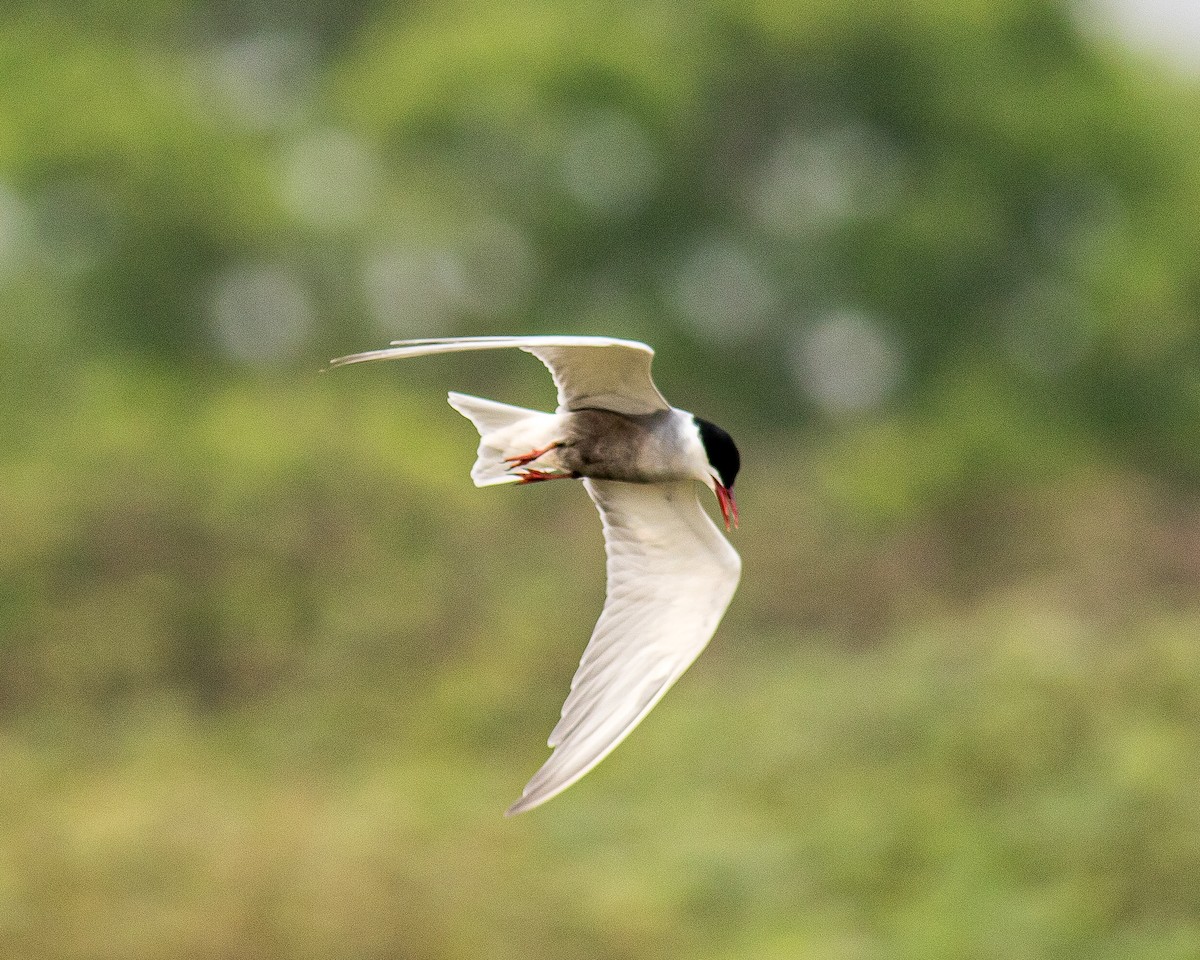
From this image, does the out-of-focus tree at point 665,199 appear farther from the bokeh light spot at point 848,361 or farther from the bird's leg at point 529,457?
the bird's leg at point 529,457

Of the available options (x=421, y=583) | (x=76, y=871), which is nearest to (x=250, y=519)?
(x=421, y=583)

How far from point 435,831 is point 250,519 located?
488 centimetres

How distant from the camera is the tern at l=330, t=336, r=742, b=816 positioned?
4941mm

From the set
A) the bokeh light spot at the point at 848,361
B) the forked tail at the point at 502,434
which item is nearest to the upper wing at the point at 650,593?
the forked tail at the point at 502,434

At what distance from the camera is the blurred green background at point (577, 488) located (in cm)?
795

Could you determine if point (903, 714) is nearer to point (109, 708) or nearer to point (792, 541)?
point (109, 708)

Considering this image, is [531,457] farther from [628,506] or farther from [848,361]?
[848,361]

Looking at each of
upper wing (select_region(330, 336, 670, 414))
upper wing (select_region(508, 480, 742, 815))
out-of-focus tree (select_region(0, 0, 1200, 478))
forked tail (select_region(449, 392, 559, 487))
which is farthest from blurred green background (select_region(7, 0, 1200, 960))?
upper wing (select_region(330, 336, 670, 414))

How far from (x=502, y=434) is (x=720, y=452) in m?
0.61

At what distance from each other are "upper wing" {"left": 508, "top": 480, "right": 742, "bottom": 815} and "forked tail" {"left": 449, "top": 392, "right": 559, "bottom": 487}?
295 millimetres

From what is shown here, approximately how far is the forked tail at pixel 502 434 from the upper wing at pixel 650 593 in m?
0.29

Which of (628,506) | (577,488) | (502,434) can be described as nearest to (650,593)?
(628,506)

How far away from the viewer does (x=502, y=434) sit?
5312mm

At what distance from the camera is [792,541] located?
1622cm
